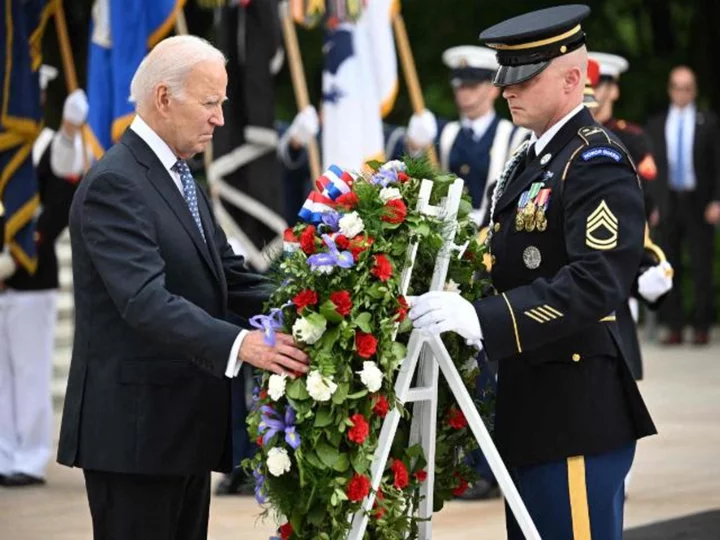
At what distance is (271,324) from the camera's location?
4.33m

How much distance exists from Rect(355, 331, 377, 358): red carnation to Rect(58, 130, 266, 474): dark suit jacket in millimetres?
343

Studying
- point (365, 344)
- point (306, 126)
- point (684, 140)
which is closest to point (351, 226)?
point (365, 344)

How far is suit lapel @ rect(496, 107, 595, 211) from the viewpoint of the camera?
451 cm

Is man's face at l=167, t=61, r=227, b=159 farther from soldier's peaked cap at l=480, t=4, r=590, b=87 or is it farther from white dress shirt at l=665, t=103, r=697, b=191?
white dress shirt at l=665, t=103, r=697, b=191

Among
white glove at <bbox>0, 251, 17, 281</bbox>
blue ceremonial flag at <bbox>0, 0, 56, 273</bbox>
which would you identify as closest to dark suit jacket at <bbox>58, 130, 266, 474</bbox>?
blue ceremonial flag at <bbox>0, 0, 56, 273</bbox>

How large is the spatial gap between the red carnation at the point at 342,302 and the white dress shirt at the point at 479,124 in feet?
16.3

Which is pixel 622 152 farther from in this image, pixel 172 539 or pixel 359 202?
pixel 172 539

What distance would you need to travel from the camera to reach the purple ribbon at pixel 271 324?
4297 mm

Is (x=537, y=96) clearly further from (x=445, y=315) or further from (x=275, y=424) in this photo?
(x=275, y=424)

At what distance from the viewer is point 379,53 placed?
1032 cm

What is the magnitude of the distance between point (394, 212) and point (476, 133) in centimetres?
488

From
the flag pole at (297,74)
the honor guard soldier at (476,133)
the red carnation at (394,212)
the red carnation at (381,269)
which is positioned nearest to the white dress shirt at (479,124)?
the honor guard soldier at (476,133)

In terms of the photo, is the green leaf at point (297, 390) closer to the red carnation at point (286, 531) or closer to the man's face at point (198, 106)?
the red carnation at point (286, 531)

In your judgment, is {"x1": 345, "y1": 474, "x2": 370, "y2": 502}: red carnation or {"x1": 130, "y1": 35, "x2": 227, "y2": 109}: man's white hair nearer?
{"x1": 345, "y1": 474, "x2": 370, "y2": 502}: red carnation
